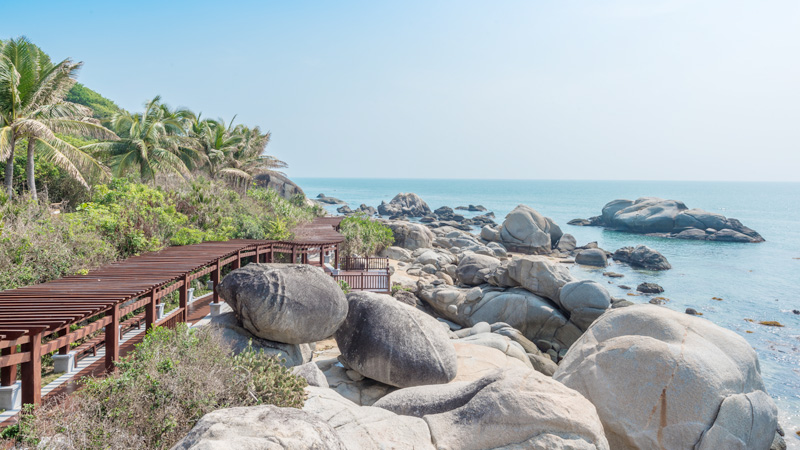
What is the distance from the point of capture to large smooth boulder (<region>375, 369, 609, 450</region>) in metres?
6.77

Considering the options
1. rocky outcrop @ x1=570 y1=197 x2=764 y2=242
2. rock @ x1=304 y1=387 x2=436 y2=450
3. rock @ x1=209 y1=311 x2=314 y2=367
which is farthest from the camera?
rocky outcrop @ x1=570 y1=197 x2=764 y2=242

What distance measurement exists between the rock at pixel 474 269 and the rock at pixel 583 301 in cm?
591

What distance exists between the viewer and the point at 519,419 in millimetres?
6871

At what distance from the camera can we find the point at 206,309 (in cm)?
1466

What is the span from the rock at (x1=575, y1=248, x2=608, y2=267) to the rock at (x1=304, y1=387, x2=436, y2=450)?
1508 inches

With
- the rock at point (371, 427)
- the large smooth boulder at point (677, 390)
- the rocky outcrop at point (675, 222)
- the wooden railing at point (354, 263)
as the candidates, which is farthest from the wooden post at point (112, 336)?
the rocky outcrop at point (675, 222)

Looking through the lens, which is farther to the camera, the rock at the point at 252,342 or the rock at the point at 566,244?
the rock at the point at 566,244

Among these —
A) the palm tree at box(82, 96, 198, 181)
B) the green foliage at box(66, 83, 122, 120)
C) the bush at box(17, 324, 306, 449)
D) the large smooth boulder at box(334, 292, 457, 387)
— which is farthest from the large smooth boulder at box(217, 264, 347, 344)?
the green foliage at box(66, 83, 122, 120)

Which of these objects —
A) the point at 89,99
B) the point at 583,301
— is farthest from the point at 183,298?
the point at 89,99

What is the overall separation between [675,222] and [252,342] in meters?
65.2

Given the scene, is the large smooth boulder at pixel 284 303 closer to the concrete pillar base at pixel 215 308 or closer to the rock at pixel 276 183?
the concrete pillar base at pixel 215 308

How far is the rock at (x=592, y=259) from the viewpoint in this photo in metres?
41.6

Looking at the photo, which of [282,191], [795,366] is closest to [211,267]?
[795,366]

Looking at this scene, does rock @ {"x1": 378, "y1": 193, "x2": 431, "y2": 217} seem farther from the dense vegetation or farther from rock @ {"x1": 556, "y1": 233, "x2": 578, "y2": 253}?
the dense vegetation
